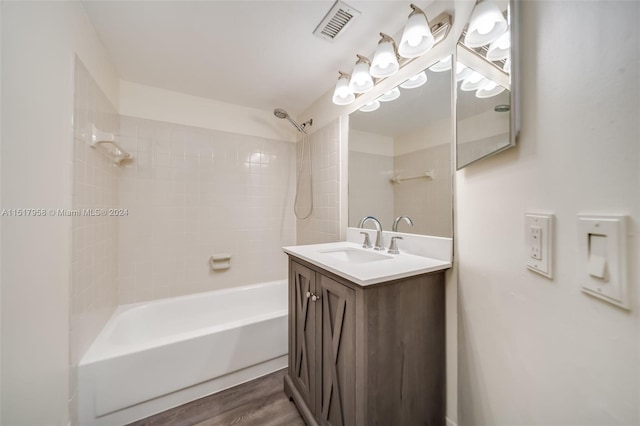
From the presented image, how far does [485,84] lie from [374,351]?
1.05 metres

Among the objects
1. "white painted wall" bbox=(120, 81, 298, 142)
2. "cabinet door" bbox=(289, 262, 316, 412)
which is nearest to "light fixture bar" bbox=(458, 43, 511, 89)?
"cabinet door" bbox=(289, 262, 316, 412)

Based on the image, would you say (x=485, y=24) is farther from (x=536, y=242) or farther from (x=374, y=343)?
(x=374, y=343)

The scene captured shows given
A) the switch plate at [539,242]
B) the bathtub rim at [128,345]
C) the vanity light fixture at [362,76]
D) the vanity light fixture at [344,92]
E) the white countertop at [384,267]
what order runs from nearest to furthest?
the switch plate at [539,242], the white countertop at [384,267], the bathtub rim at [128,345], the vanity light fixture at [362,76], the vanity light fixture at [344,92]

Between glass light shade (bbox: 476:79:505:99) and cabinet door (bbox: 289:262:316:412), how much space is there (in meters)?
0.98

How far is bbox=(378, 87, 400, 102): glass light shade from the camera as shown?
4.31 feet

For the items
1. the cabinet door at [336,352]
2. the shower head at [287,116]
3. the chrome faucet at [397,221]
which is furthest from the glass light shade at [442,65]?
the shower head at [287,116]

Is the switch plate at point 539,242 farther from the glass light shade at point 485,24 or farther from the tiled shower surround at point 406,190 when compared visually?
the glass light shade at point 485,24

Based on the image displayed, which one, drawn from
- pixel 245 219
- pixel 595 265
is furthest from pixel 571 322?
pixel 245 219

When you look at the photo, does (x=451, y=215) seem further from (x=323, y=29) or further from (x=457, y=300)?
(x=323, y=29)

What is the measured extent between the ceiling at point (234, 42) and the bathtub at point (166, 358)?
1.80m

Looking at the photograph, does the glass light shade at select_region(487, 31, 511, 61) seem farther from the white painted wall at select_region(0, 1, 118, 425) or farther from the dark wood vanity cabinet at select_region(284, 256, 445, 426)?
the white painted wall at select_region(0, 1, 118, 425)

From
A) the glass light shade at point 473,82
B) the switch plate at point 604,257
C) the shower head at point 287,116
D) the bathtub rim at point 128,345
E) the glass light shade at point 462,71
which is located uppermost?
the shower head at point 287,116

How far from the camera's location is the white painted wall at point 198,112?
180cm

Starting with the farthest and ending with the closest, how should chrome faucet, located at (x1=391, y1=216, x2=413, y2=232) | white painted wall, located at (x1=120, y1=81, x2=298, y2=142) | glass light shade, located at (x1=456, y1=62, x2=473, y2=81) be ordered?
white painted wall, located at (x1=120, y1=81, x2=298, y2=142)
chrome faucet, located at (x1=391, y1=216, x2=413, y2=232)
glass light shade, located at (x1=456, y1=62, x2=473, y2=81)
